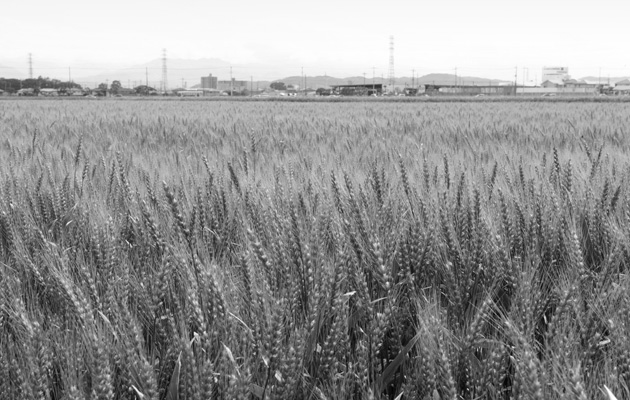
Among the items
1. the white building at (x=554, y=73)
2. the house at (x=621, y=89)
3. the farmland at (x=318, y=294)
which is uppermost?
the white building at (x=554, y=73)

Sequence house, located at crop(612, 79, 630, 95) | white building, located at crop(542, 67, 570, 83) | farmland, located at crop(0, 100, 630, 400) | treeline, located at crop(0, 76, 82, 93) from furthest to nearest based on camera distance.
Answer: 1. white building, located at crop(542, 67, 570, 83)
2. treeline, located at crop(0, 76, 82, 93)
3. house, located at crop(612, 79, 630, 95)
4. farmland, located at crop(0, 100, 630, 400)

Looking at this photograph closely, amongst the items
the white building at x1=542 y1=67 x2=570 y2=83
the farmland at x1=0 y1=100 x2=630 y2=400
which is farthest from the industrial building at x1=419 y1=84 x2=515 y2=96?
the farmland at x1=0 y1=100 x2=630 y2=400

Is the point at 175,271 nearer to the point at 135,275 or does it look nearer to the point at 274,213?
the point at 135,275

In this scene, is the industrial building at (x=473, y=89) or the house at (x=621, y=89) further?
the industrial building at (x=473, y=89)

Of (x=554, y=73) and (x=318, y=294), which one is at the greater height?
(x=554, y=73)

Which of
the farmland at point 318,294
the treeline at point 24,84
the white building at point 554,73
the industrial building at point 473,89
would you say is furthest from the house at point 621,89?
the treeline at point 24,84

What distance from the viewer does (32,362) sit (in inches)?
36.6

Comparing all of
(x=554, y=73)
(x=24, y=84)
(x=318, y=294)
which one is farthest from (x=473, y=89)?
(x=318, y=294)

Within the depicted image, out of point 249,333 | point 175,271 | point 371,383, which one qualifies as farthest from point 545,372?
point 175,271

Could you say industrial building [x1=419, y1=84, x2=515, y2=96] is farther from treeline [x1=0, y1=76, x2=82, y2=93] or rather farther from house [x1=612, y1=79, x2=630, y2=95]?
treeline [x1=0, y1=76, x2=82, y2=93]

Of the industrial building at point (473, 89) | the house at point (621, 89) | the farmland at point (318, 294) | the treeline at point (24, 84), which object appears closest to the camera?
the farmland at point (318, 294)

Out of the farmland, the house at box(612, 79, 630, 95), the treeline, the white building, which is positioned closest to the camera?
the farmland

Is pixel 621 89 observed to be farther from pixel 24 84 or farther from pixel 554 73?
pixel 24 84

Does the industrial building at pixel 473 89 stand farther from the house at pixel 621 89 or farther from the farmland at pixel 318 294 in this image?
the farmland at pixel 318 294
